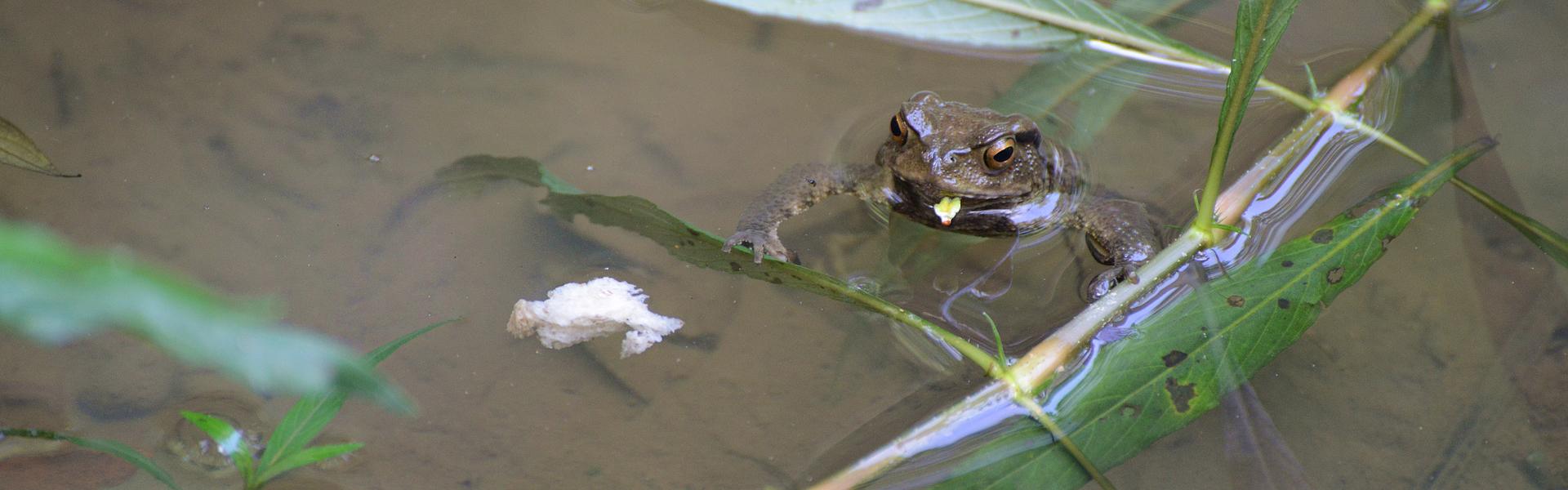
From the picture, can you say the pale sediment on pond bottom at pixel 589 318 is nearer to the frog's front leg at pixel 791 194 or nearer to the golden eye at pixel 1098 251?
the frog's front leg at pixel 791 194

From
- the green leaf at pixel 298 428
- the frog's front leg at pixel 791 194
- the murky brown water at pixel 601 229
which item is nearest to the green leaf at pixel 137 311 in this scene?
the green leaf at pixel 298 428

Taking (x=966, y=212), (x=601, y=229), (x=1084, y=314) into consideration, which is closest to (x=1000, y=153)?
(x=966, y=212)

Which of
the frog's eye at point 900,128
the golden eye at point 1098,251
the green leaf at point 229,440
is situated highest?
the frog's eye at point 900,128

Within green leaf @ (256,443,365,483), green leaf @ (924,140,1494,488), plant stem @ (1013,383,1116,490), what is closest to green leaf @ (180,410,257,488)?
green leaf @ (256,443,365,483)

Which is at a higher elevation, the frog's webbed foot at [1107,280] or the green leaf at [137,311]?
the frog's webbed foot at [1107,280]

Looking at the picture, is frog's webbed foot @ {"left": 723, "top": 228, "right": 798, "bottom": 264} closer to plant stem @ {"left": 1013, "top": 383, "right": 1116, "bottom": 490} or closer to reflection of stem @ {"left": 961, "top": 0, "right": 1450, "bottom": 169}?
plant stem @ {"left": 1013, "top": 383, "right": 1116, "bottom": 490}

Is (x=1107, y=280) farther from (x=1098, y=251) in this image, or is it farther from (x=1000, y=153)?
(x=1000, y=153)

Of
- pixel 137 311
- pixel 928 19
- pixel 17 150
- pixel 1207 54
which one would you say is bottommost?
pixel 137 311
